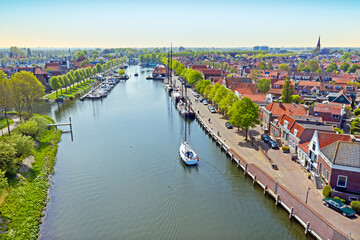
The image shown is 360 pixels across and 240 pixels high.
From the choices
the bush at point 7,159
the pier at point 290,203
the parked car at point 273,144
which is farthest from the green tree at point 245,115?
the bush at point 7,159

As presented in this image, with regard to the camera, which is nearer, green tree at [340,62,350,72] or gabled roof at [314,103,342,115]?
gabled roof at [314,103,342,115]

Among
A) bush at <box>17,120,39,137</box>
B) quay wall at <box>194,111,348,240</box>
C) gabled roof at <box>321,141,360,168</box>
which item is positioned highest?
gabled roof at <box>321,141,360,168</box>

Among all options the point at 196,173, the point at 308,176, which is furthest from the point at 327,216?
the point at 196,173

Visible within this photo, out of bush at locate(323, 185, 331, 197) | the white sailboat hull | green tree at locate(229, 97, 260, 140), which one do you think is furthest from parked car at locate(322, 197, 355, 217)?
green tree at locate(229, 97, 260, 140)

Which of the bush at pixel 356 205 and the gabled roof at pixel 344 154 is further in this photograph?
the gabled roof at pixel 344 154

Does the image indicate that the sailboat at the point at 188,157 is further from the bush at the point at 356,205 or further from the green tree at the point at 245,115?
the bush at the point at 356,205

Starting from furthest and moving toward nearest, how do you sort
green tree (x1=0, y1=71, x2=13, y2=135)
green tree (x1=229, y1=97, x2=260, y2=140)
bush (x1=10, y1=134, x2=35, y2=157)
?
green tree (x1=0, y1=71, x2=13, y2=135)
green tree (x1=229, y1=97, x2=260, y2=140)
bush (x1=10, y1=134, x2=35, y2=157)

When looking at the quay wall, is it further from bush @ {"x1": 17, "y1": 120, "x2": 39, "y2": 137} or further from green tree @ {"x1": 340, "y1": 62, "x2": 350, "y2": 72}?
green tree @ {"x1": 340, "y1": 62, "x2": 350, "y2": 72}

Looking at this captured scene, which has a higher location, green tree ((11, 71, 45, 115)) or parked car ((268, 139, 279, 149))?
green tree ((11, 71, 45, 115))
